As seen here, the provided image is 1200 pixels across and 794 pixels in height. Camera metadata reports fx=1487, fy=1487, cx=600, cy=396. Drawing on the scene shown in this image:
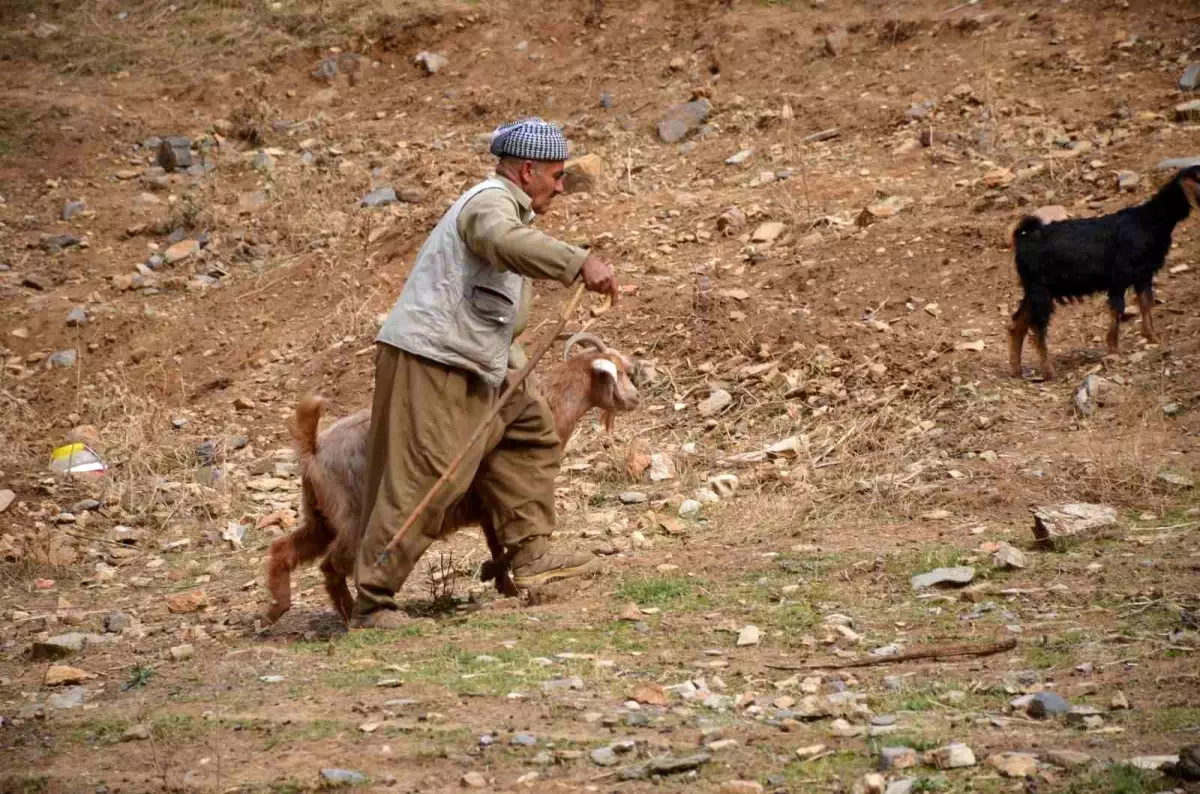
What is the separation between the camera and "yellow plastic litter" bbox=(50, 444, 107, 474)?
9859mm

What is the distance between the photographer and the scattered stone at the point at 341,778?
4.38m

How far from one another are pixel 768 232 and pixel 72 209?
719 cm

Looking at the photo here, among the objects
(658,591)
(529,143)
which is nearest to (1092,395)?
(658,591)

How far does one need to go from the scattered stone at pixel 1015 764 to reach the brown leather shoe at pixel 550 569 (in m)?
2.80

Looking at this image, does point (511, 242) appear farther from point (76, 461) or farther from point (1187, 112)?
point (1187, 112)

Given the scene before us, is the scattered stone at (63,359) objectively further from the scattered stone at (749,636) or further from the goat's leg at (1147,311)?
the goat's leg at (1147,311)

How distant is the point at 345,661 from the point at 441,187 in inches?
322

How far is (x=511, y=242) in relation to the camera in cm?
589

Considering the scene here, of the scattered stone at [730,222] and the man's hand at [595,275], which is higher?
the man's hand at [595,275]

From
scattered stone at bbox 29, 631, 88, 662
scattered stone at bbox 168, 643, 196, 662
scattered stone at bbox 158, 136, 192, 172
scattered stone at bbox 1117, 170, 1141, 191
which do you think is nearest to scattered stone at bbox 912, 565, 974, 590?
scattered stone at bbox 168, 643, 196, 662

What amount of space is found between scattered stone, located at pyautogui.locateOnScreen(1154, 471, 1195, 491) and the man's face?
347 centimetres

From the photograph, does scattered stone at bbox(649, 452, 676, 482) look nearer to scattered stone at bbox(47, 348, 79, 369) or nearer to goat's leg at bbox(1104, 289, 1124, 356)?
goat's leg at bbox(1104, 289, 1124, 356)

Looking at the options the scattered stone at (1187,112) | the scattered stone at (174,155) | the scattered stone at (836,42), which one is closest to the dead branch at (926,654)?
the scattered stone at (1187,112)

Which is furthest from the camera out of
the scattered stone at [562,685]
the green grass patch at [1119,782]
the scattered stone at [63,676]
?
the scattered stone at [63,676]
